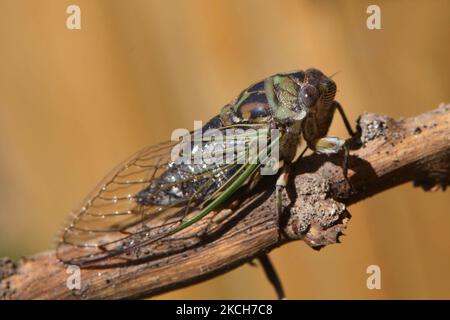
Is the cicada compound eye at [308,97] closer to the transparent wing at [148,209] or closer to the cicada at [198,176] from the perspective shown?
the cicada at [198,176]

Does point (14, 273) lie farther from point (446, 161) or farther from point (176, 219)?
point (446, 161)

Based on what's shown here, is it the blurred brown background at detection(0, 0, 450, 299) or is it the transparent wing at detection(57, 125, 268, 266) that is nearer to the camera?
the transparent wing at detection(57, 125, 268, 266)

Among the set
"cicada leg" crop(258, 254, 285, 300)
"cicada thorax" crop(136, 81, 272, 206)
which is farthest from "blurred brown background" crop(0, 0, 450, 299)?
"cicada leg" crop(258, 254, 285, 300)

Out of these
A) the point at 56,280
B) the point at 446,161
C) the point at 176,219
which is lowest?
the point at 56,280

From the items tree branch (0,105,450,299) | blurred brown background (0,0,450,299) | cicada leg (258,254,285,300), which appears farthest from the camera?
blurred brown background (0,0,450,299)

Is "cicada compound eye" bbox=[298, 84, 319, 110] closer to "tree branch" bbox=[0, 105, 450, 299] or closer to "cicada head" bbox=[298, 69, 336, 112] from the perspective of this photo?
"cicada head" bbox=[298, 69, 336, 112]

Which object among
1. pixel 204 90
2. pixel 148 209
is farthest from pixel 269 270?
pixel 204 90

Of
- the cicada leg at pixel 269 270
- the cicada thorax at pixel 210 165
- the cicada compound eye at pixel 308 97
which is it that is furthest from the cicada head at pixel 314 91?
the cicada leg at pixel 269 270

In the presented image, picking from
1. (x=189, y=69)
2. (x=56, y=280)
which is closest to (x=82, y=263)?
(x=56, y=280)
